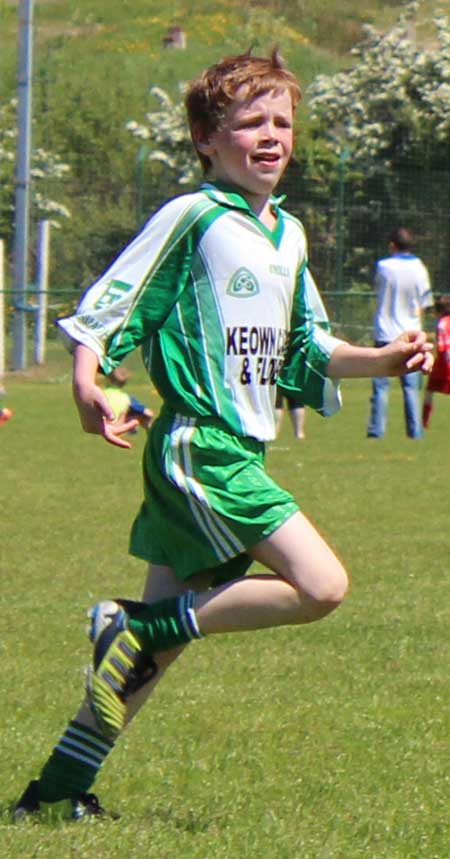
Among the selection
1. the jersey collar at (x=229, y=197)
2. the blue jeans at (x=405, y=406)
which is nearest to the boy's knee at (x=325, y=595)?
the jersey collar at (x=229, y=197)

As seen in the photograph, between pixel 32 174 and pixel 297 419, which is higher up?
pixel 32 174

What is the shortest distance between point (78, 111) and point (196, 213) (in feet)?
141

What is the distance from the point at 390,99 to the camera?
3638 cm

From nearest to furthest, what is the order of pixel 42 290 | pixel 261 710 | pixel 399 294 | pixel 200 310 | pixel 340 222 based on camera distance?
1. pixel 200 310
2. pixel 261 710
3. pixel 399 294
4. pixel 42 290
5. pixel 340 222

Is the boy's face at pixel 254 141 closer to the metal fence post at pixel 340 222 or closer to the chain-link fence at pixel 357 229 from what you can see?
the chain-link fence at pixel 357 229

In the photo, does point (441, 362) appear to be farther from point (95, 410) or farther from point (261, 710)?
point (95, 410)

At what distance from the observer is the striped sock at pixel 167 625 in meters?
4.41

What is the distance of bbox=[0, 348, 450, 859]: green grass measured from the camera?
4582 mm

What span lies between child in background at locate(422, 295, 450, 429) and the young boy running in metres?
4.47

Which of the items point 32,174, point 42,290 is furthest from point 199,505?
point 32,174

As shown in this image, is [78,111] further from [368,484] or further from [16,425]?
[368,484]

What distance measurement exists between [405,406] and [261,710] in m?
11.3

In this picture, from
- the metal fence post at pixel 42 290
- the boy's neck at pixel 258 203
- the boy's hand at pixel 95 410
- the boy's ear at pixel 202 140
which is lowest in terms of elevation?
the metal fence post at pixel 42 290

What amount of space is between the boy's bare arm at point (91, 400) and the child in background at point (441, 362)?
15.7 ft
